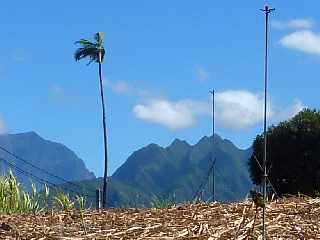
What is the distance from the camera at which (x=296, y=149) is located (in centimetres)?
4872

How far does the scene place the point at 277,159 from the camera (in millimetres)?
47906

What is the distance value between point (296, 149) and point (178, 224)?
42.7 meters

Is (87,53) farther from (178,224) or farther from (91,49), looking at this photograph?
(178,224)

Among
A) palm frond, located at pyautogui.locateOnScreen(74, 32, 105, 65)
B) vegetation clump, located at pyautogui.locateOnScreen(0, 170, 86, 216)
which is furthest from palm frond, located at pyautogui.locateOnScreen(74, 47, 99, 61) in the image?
vegetation clump, located at pyautogui.locateOnScreen(0, 170, 86, 216)

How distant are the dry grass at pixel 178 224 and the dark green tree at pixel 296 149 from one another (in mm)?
36695

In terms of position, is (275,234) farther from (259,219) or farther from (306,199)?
(306,199)

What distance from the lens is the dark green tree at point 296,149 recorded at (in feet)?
152

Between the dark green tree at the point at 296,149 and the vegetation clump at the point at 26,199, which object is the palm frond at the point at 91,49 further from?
the vegetation clump at the point at 26,199

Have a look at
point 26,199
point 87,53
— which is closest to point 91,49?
point 87,53

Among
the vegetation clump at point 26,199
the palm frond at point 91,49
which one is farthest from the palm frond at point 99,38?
the vegetation clump at point 26,199

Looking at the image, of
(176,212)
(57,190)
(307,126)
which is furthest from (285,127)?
(176,212)

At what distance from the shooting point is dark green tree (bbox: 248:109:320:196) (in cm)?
4644

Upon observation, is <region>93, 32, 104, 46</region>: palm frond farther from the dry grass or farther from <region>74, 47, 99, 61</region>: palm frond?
the dry grass

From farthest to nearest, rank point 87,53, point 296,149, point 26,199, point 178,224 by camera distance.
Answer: point 87,53, point 296,149, point 26,199, point 178,224
